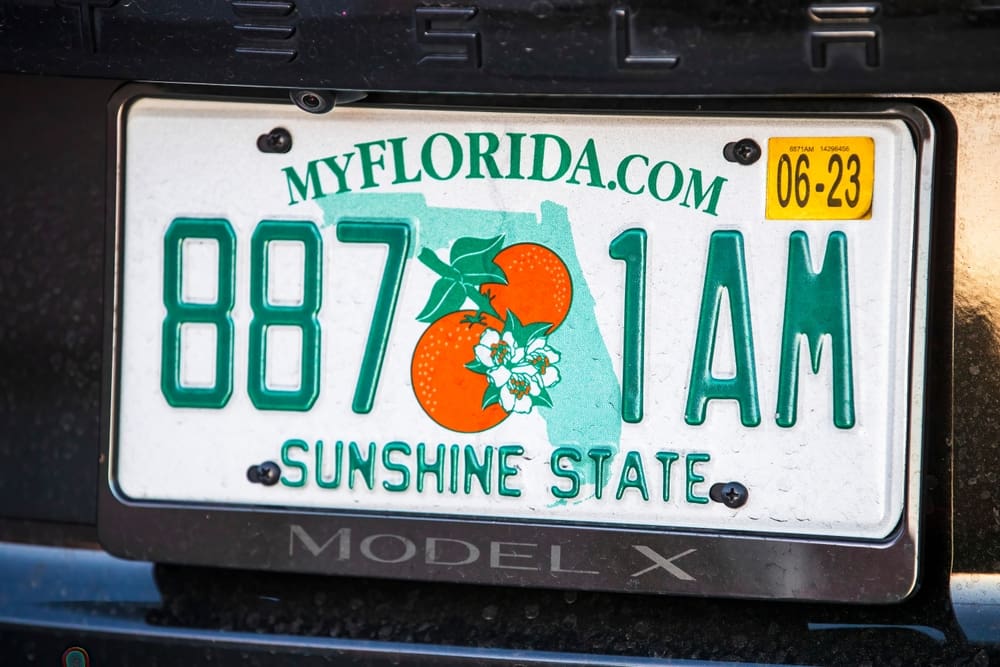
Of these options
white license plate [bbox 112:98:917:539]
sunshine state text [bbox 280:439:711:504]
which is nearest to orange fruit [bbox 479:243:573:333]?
white license plate [bbox 112:98:917:539]

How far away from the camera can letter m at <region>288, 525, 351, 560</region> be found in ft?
4.67

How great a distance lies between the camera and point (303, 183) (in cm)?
140

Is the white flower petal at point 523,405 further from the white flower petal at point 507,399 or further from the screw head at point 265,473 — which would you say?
the screw head at point 265,473

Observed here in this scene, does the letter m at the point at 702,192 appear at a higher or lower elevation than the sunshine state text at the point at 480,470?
higher

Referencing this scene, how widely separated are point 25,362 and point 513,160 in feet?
2.43

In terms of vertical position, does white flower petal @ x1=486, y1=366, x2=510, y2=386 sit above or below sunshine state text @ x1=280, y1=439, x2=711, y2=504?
above

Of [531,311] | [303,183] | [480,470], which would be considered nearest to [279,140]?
[303,183]

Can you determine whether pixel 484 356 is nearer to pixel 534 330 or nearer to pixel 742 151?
pixel 534 330

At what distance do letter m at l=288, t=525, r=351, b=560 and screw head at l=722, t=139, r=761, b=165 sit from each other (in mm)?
690

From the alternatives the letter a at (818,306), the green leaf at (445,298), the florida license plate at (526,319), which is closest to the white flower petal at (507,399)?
the florida license plate at (526,319)

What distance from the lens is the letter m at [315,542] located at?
142 centimetres

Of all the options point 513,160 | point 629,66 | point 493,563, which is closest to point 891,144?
point 629,66

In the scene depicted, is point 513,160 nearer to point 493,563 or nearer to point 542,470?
point 542,470

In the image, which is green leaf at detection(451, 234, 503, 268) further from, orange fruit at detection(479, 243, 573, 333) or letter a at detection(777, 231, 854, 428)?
letter a at detection(777, 231, 854, 428)
